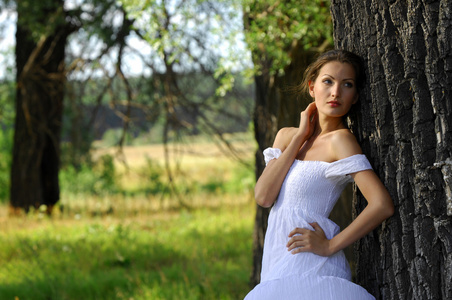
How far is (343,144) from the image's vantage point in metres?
2.40

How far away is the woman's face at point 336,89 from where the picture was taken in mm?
2461

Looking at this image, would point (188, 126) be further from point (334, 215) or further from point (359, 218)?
point (359, 218)

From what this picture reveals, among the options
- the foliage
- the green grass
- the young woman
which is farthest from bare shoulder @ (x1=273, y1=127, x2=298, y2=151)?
the green grass

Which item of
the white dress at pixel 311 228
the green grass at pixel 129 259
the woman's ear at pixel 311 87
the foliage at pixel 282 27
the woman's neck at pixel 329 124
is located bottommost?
the green grass at pixel 129 259

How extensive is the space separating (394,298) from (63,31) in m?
9.92

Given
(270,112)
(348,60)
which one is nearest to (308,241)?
(348,60)

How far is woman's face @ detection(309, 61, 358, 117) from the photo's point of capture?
2.46 m

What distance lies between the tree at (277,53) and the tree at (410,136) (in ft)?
8.47

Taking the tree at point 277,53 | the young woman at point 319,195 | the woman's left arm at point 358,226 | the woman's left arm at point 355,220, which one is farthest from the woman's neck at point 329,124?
the tree at point 277,53

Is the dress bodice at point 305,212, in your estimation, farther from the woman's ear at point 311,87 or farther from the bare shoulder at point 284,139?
the woman's ear at point 311,87

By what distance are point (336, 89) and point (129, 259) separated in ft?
16.1

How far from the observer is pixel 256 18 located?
5.47m

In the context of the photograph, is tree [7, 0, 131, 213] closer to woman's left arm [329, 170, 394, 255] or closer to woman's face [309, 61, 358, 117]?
woman's face [309, 61, 358, 117]

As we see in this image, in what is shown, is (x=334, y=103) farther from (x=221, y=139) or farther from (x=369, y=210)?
(x=221, y=139)
